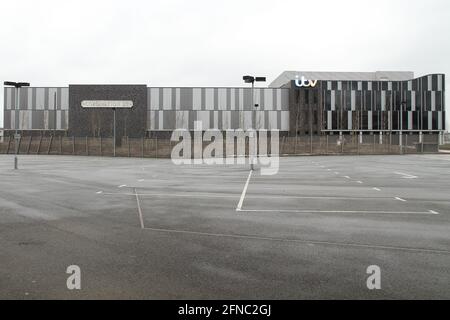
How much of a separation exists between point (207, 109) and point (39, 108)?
3026 centimetres

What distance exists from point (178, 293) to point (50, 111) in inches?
3384

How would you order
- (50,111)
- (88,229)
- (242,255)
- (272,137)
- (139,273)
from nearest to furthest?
1. (139,273)
2. (242,255)
3. (88,229)
4. (272,137)
5. (50,111)

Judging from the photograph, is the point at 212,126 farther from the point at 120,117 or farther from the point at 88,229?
the point at 88,229

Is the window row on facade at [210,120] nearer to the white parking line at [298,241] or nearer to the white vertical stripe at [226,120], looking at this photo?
the white vertical stripe at [226,120]

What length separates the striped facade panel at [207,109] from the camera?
82.8 metres

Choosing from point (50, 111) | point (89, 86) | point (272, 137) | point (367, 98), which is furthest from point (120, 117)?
point (367, 98)

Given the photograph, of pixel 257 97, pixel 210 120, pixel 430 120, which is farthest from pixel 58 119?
pixel 430 120

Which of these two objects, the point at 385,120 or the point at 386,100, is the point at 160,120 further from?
the point at 386,100

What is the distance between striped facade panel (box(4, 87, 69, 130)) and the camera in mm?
84500

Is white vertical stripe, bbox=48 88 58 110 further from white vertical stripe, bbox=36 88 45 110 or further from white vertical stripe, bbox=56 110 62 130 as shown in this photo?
white vertical stripe, bbox=56 110 62 130

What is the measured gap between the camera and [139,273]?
18.9ft

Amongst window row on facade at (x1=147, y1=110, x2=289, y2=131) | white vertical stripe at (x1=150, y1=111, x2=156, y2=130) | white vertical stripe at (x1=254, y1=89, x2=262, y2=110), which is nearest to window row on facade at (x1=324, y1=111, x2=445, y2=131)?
window row on facade at (x1=147, y1=110, x2=289, y2=131)
